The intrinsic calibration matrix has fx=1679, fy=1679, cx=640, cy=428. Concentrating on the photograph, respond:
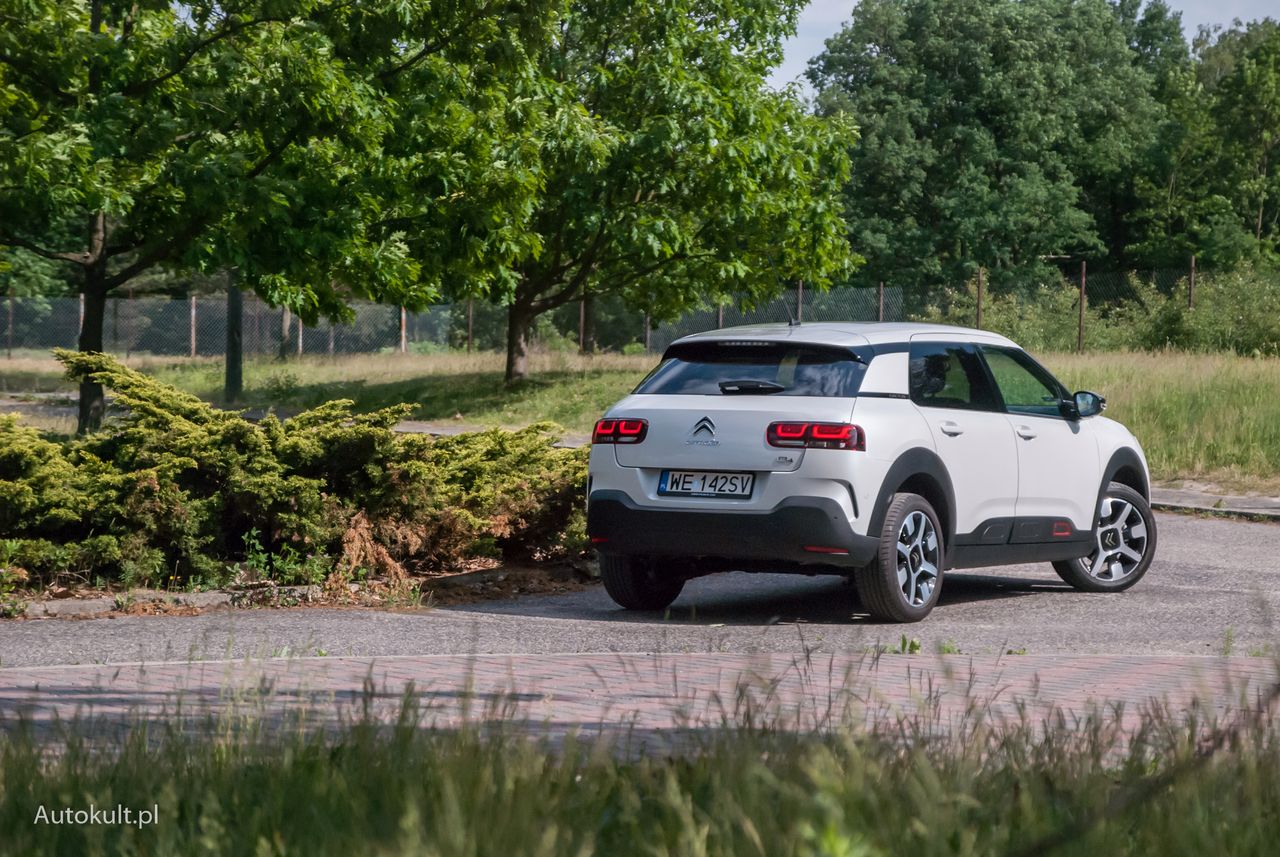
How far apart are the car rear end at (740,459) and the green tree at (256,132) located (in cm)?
675

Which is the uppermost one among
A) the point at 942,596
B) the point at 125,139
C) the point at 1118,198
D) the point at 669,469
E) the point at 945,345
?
the point at 1118,198

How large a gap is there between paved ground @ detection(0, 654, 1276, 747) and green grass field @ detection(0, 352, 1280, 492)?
4.20 metres

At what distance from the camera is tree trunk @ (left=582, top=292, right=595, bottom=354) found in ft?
115

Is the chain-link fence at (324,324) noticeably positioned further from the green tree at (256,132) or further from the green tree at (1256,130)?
the green tree at (256,132)

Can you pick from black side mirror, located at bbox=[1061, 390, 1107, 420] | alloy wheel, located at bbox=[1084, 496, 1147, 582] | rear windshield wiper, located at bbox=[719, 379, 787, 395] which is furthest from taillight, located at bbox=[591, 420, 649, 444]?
alloy wheel, located at bbox=[1084, 496, 1147, 582]

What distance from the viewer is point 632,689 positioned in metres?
6.33

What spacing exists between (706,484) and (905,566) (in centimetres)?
121

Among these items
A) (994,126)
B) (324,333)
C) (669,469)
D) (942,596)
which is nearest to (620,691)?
(669,469)

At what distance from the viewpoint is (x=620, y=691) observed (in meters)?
6.34

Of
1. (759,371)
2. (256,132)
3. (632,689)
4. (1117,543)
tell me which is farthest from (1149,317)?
(632,689)

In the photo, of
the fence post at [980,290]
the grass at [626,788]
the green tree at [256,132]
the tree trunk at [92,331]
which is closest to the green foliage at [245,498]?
the green tree at [256,132]

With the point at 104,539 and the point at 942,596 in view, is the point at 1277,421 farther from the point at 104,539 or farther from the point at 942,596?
the point at 104,539

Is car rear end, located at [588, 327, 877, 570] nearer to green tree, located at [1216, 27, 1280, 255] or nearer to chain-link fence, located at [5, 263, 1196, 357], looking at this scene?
chain-link fence, located at [5, 263, 1196, 357]

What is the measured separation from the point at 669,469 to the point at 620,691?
2.82 metres
